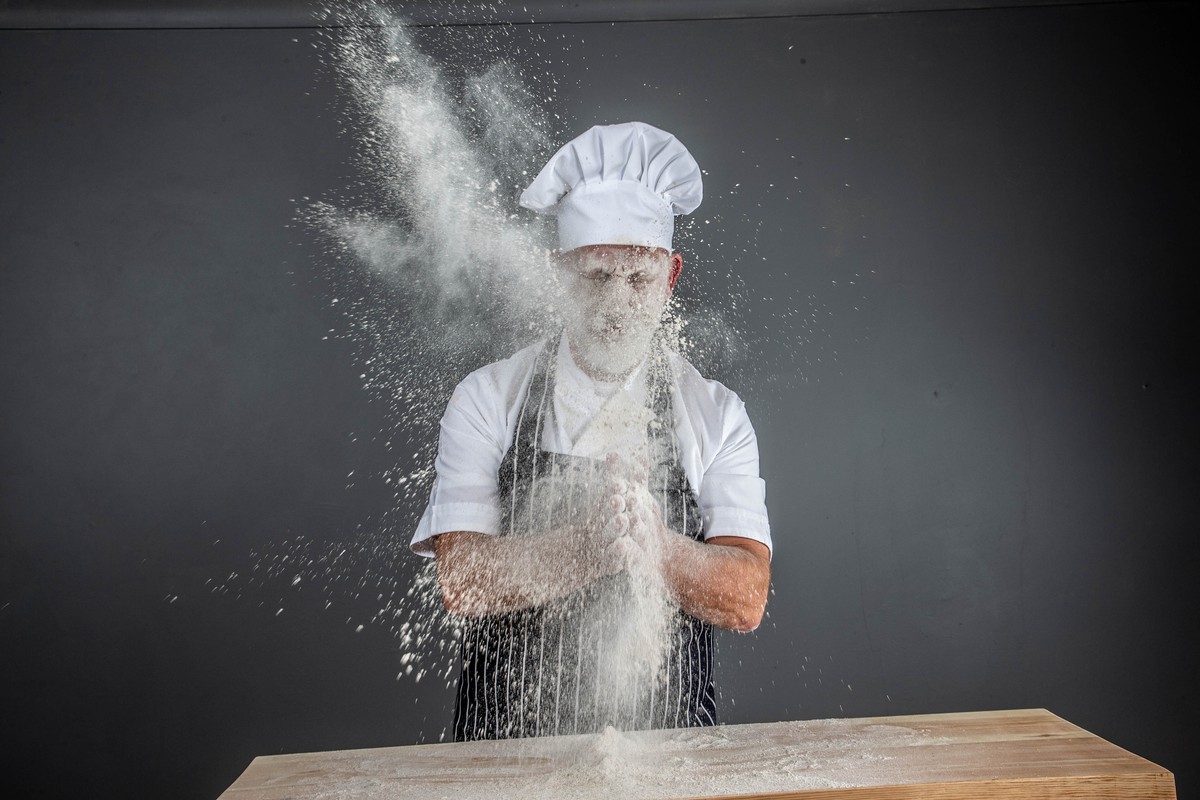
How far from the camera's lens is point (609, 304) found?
161 centimetres

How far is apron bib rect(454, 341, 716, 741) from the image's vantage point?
4.82 ft

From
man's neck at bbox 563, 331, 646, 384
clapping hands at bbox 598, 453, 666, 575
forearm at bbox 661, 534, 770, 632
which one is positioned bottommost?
forearm at bbox 661, 534, 770, 632

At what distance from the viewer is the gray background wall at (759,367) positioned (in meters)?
1.75

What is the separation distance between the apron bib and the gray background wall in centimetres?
31

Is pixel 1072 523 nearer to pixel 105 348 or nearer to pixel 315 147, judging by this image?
pixel 315 147

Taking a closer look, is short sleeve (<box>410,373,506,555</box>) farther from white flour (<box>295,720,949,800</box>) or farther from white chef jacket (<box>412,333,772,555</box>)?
white flour (<box>295,720,949,800</box>)

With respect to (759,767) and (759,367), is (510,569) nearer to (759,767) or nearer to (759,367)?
(759,767)

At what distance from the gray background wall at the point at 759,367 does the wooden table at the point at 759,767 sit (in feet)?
1.95

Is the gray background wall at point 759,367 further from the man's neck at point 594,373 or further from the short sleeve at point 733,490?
the man's neck at point 594,373

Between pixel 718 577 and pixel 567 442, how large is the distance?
37 centimetres

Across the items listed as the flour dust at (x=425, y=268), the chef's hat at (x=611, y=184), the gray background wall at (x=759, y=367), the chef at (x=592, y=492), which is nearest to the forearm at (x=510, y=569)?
the chef at (x=592, y=492)

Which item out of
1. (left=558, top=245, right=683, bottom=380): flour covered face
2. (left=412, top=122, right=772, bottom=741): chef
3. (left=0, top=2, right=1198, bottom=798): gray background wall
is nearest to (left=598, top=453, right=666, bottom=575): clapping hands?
(left=412, top=122, right=772, bottom=741): chef

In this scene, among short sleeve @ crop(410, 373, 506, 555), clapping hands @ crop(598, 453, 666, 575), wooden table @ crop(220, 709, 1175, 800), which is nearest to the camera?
wooden table @ crop(220, 709, 1175, 800)

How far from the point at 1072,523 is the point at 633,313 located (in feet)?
3.78
